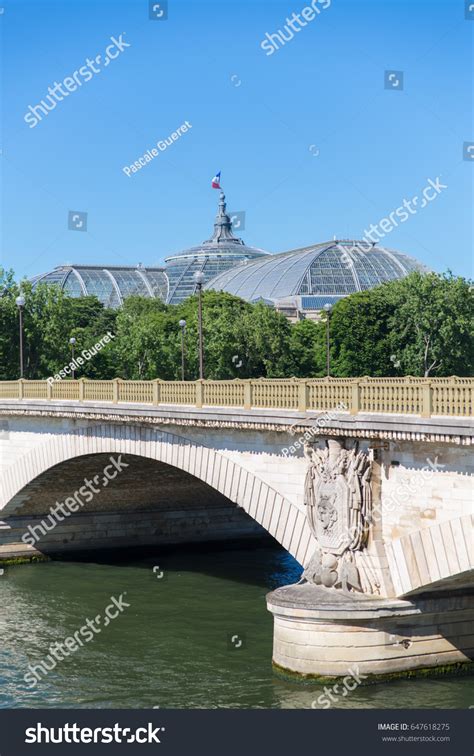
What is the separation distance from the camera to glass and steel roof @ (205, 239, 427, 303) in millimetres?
118000

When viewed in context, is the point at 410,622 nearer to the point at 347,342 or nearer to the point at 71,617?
the point at 71,617

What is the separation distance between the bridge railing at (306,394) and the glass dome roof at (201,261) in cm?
11787

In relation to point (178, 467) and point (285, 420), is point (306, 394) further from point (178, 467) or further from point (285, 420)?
point (178, 467)

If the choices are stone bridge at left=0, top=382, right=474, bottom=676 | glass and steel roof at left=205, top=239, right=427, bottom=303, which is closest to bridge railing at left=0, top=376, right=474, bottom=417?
stone bridge at left=0, top=382, right=474, bottom=676

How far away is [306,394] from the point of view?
80.9ft

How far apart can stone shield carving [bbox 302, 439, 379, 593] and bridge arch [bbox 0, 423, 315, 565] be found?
779mm

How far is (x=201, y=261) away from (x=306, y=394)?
13429cm

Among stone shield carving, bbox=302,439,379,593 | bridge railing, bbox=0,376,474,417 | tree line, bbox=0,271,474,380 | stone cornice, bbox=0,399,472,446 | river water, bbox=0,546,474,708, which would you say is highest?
tree line, bbox=0,271,474,380

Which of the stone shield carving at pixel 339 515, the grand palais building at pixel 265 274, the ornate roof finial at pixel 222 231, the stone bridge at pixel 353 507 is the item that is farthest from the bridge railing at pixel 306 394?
the ornate roof finial at pixel 222 231

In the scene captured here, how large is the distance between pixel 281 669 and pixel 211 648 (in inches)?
174

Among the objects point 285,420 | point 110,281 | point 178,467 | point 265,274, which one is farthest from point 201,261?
point 285,420

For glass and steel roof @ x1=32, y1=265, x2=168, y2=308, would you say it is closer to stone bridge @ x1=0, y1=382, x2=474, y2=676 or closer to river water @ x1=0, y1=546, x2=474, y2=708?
river water @ x1=0, y1=546, x2=474, y2=708

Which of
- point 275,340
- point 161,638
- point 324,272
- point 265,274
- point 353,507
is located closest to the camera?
point 353,507

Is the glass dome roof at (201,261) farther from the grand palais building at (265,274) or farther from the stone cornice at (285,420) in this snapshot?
the stone cornice at (285,420)
